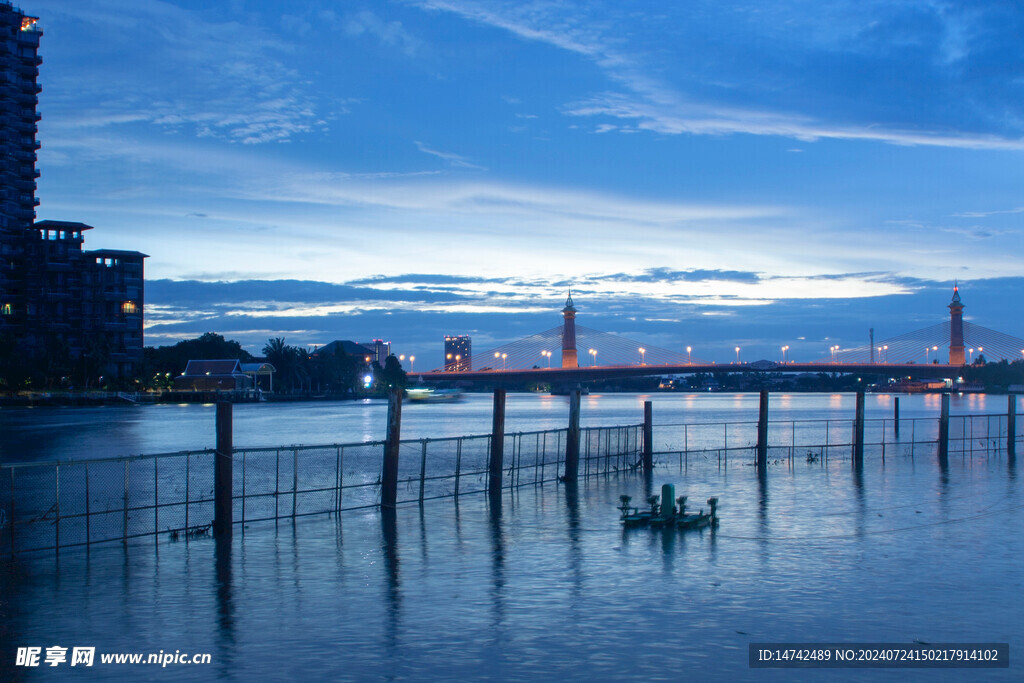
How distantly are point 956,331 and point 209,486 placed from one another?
160616mm

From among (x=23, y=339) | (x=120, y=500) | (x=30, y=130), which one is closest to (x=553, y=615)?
(x=120, y=500)

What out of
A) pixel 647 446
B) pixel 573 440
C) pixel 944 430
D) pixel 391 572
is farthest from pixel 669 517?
pixel 944 430

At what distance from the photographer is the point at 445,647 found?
1278 cm

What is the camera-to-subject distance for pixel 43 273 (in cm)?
15538

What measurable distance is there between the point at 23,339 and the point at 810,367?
12046 cm

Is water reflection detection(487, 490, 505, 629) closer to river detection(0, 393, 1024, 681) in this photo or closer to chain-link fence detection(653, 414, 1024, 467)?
river detection(0, 393, 1024, 681)

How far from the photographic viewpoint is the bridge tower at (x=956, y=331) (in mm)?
164137

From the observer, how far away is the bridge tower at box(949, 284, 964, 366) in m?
164

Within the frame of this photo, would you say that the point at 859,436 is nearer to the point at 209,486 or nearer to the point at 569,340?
the point at 209,486

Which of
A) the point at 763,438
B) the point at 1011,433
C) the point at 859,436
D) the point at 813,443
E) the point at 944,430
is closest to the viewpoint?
the point at 763,438

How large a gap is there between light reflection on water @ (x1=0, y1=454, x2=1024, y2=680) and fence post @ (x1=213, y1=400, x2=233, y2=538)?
1.71ft

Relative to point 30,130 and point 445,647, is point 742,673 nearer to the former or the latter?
point 445,647

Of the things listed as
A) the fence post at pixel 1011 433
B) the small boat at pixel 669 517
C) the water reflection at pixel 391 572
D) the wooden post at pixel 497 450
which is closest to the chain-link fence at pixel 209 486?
the wooden post at pixel 497 450

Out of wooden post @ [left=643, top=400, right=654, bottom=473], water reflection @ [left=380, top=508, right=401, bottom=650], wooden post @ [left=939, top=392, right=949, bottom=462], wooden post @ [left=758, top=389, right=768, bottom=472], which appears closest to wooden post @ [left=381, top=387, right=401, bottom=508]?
water reflection @ [left=380, top=508, right=401, bottom=650]
